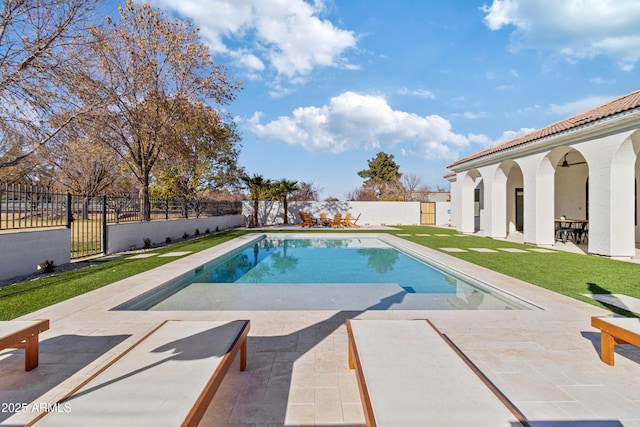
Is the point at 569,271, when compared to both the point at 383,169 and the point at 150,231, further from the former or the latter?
the point at 383,169

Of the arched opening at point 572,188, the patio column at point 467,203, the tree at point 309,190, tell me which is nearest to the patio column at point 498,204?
the patio column at point 467,203

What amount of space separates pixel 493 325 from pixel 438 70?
16.1 metres

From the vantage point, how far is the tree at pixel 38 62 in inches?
296

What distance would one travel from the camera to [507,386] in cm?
249

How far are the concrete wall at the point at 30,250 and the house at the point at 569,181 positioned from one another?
14.9 m

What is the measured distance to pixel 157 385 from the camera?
191 cm

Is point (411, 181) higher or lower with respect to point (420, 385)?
higher

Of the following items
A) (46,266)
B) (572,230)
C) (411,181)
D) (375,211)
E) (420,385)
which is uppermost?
(411,181)

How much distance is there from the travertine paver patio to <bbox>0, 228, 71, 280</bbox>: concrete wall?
3.29m

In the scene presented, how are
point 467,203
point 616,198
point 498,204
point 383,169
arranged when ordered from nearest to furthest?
point 616,198 → point 498,204 → point 467,203 → point 383,169

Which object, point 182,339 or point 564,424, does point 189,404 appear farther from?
point 564,424

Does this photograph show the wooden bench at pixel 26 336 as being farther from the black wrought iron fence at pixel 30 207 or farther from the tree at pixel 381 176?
the tree at pixel 381 176

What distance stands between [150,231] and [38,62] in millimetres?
6605

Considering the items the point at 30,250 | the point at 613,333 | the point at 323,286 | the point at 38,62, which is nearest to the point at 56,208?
the point at 30,250
